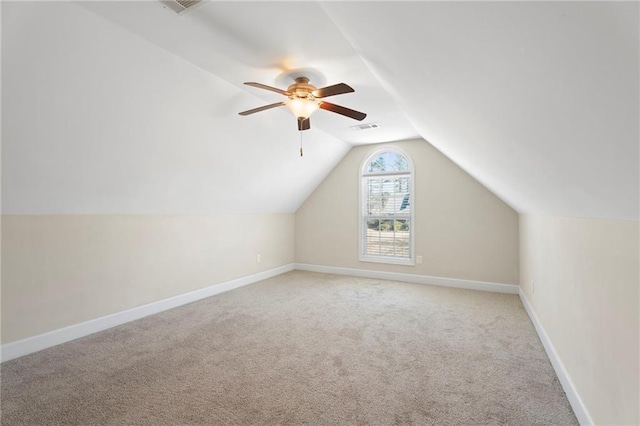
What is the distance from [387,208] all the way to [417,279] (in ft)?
4.30

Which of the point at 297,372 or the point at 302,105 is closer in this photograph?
the point at 297,372

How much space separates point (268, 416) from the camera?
1.79 metres

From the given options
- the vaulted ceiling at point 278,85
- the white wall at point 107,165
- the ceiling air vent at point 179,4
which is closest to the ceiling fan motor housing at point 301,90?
the vaulted ceiling at point 278,85

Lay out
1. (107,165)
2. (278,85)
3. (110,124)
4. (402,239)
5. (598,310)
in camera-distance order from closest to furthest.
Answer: (598,310) → (110,124) → (107,165) → (278,85) → (402,239)

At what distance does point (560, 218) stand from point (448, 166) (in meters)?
2.77

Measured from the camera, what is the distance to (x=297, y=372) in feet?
7.45

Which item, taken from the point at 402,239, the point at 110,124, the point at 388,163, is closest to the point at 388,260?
the point at 402,239

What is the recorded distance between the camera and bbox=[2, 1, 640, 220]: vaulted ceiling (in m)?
0.75

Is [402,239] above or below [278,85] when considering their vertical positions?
below

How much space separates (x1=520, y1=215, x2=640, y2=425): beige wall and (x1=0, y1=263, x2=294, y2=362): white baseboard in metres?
3.90

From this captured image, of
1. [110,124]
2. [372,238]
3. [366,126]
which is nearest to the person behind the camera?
[110,124]

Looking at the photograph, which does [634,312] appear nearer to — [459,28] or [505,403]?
[505,403]

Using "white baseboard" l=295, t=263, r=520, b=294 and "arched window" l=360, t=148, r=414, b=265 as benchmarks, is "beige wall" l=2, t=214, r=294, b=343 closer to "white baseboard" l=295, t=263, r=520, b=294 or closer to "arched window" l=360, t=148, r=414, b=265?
"white baseboard" l=295, t=263, r=520, b=294

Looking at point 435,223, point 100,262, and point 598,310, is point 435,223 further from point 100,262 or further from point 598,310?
point 100,262
